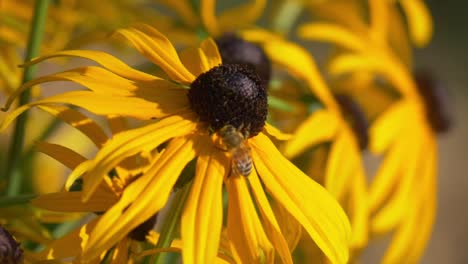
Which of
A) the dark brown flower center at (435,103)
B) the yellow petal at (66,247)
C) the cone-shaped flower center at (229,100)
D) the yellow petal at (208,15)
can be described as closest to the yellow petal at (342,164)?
the yellow petal at (208,15)

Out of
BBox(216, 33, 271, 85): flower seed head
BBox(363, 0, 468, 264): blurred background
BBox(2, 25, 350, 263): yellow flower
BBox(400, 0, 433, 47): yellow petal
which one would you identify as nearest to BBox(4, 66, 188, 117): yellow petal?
BBox(2, 25, 350, 263): yellow flower

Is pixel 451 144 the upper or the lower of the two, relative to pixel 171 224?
upper

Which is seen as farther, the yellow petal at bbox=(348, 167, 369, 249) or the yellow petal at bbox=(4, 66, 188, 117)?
the yellow petal at bbox=(348, 167, 369, 249)

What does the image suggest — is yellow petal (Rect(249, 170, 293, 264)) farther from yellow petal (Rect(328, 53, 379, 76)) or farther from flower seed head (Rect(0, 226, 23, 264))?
yellow petal (Rect(328, 53, 379, 76))

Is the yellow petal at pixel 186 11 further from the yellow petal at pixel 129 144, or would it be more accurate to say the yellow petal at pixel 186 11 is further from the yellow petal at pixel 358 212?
the yellow petal at pixel 129 144

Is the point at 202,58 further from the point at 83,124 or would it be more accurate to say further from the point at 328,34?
the point at 328,34

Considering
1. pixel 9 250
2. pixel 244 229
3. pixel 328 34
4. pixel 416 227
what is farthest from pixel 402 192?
pixel 9 250

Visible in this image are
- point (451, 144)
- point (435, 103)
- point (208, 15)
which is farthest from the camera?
point (451, 144)
